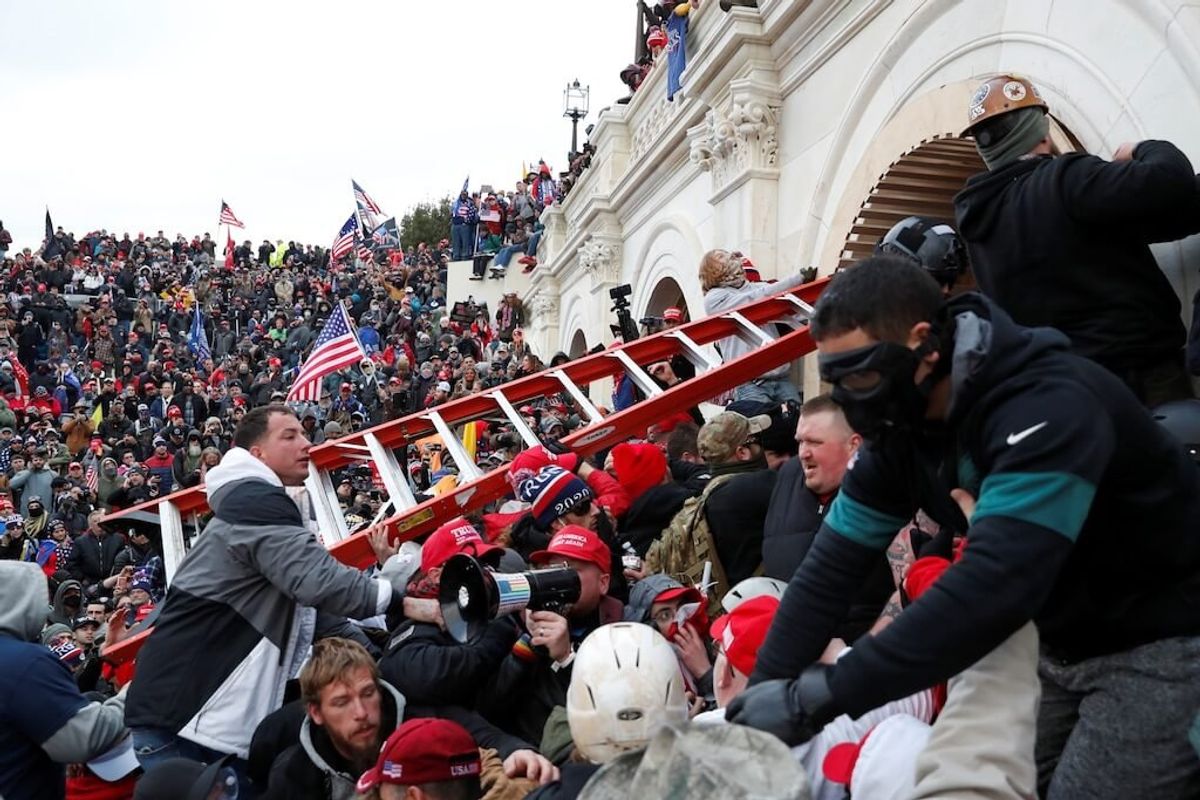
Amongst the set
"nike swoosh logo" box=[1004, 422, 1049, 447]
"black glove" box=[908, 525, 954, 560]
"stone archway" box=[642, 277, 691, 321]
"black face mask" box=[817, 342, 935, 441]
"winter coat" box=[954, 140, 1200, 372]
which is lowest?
"black glove" box=[908, 525, 954, 560]

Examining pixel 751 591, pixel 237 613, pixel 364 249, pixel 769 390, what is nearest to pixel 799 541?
pixel 751 591

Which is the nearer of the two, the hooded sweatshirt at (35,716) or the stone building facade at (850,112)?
the hooded sweatshirt at (35,716)

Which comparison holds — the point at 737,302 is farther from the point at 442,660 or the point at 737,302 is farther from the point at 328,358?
the point at 328,358

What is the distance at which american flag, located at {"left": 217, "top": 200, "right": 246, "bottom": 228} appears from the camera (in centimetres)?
3503

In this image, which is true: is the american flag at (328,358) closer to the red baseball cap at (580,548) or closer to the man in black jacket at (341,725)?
the red baseball cap at (580,548)

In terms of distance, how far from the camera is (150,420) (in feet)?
64.5

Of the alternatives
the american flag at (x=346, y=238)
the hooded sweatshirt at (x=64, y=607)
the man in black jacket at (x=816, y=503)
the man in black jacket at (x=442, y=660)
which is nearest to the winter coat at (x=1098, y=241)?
the man in black jacket at (x=816, y=503)

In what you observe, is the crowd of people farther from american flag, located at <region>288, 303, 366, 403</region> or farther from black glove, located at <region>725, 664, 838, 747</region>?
american flag, located at <region>288, 303, 366, 403</region>

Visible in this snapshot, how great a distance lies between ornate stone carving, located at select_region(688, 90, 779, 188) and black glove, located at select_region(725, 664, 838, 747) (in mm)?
8089

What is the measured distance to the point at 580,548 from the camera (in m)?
3.81

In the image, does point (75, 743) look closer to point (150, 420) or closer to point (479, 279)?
point (150, 420)

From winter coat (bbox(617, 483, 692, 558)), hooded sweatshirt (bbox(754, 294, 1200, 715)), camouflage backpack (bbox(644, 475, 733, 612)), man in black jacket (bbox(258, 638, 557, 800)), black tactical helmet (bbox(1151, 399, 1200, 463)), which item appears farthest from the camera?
winter coat (bbox(617, 483, 692, 558))

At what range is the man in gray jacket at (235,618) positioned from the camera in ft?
12.9

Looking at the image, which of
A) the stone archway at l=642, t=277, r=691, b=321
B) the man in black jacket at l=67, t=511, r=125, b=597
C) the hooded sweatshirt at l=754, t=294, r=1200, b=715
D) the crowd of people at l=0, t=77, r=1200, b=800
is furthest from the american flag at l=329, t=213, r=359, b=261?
the hooded sweatshirt at l=754, t=294, r=1200, b=715
